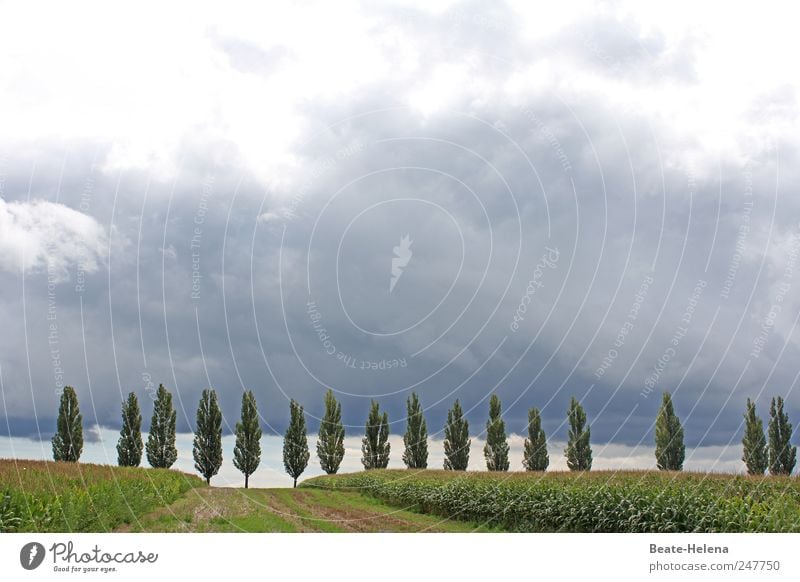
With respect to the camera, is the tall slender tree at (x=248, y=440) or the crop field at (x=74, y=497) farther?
the tall slender tree at (x=248, y=440)

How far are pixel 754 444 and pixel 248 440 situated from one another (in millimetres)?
42322

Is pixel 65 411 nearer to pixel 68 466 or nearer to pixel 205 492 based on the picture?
pixel 205 492

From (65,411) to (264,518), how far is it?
1357 inches

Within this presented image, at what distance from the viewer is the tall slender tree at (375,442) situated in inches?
2527

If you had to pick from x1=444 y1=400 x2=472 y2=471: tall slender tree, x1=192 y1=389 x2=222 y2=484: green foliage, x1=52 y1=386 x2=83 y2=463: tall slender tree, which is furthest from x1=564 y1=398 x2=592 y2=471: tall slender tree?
x1=52 y1=386 x2=83 y2=463: tall slender tree

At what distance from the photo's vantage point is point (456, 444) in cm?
6444

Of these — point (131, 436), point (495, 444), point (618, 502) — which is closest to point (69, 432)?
point (131, 436)

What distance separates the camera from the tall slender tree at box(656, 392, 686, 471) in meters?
58.4

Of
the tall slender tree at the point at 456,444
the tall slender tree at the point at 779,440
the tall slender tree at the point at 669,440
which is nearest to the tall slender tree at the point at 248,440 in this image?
the tall slender tree at the point at 456,444

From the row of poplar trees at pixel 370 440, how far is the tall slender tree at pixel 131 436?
0.27 feet

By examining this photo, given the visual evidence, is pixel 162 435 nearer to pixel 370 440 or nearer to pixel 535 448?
pixel 370 440

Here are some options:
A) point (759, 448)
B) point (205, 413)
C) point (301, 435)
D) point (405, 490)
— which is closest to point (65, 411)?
Result: point (205, 413)

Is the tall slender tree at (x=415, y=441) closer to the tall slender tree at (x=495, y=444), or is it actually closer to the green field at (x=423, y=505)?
the tall slender tree at (x=495, y=444)
